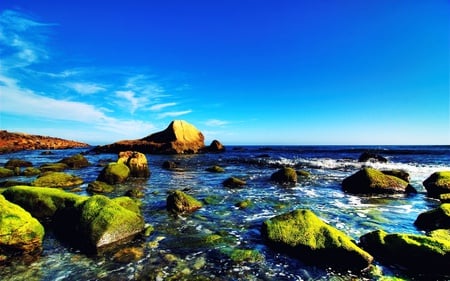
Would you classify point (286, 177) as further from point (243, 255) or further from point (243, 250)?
point (243, 255)

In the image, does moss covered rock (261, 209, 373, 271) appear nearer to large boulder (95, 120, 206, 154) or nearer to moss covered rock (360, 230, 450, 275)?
moss covered rock (360, 230, 450, 275)

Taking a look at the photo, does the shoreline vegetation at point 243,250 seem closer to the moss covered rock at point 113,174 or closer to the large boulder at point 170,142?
the moss covered rock at point 113,174

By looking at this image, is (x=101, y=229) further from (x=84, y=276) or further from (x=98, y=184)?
(x=98, y=184)

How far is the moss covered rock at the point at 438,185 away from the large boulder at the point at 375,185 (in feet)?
2.82

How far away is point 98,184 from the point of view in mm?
15438

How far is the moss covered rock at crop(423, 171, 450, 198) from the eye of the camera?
1405 centimetres

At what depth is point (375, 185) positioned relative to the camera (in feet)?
49.8

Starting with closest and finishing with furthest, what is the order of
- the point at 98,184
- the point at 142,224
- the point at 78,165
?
the point at 142,224
the point at 98,184
the point at 78,165

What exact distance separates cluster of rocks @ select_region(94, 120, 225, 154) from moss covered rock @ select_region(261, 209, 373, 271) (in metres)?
47.4

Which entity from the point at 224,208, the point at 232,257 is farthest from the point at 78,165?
the point at 232,257

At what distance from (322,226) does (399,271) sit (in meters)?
1.81

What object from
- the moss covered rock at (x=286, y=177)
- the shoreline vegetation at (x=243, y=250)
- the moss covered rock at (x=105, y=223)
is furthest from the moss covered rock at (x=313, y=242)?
the moss covered rock at (x=286, y=177)

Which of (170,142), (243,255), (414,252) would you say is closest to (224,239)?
(243,255)

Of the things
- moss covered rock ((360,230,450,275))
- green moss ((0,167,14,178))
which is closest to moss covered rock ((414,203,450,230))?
moss covered rock ((360,230,450,275))
